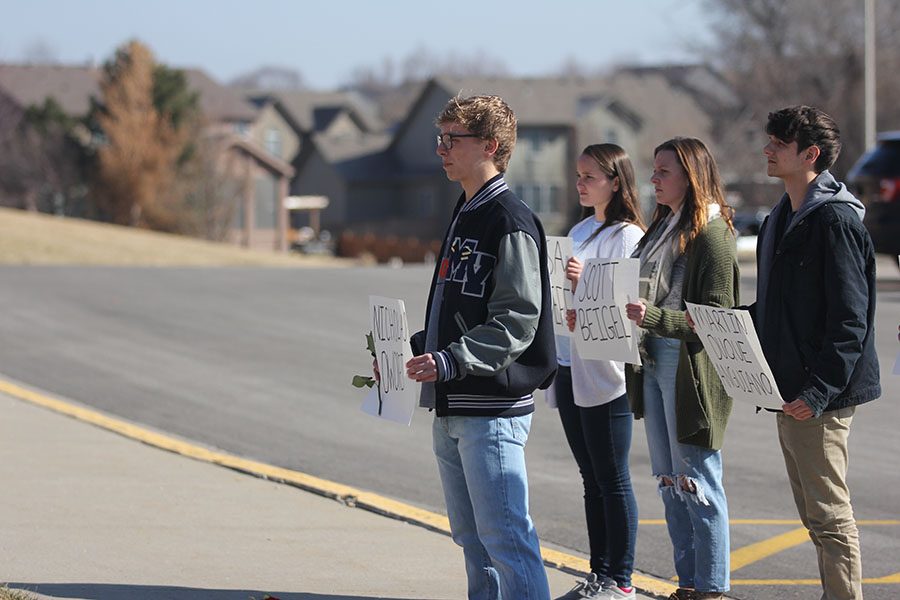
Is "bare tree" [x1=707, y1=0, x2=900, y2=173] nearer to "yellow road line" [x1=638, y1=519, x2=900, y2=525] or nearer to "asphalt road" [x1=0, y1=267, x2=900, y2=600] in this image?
"asphalt road" [x1=0, y1=267, x2=900, y2=600]

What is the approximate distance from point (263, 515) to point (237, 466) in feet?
Result: 4.57

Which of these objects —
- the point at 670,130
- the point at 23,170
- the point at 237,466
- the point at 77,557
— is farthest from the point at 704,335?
the point at 670,130

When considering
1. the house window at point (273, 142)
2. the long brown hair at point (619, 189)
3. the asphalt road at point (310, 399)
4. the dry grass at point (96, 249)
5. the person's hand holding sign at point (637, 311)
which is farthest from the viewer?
the house window at point (273, 142)

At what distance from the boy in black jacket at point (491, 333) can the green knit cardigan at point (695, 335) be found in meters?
0.74

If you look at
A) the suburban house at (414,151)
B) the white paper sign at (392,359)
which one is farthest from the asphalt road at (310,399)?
the suburban house at (414,151)

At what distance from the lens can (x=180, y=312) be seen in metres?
17.9

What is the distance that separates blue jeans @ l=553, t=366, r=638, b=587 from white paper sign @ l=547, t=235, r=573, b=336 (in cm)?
38

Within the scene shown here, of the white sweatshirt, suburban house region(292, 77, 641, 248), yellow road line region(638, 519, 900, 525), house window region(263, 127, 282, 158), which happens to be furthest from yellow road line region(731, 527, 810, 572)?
house window region(263, 127, 282, 158)

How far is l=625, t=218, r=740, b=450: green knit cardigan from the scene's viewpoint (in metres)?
5.39

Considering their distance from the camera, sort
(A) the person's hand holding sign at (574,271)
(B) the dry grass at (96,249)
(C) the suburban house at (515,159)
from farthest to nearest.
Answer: (C) the suburban house at (515,159), (B) the dry grass at (96,249), (A) the person's hand holding sign at (574,271)

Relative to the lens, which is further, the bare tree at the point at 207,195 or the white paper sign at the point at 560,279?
the bare tree at the point at 207,195

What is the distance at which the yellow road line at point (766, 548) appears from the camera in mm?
6859

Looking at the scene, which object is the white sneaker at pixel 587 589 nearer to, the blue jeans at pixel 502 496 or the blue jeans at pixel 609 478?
the blue jeans at pixel 609 478

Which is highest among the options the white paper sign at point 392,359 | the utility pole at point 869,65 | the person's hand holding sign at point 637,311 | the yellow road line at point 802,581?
the utility pole at point 869,65
